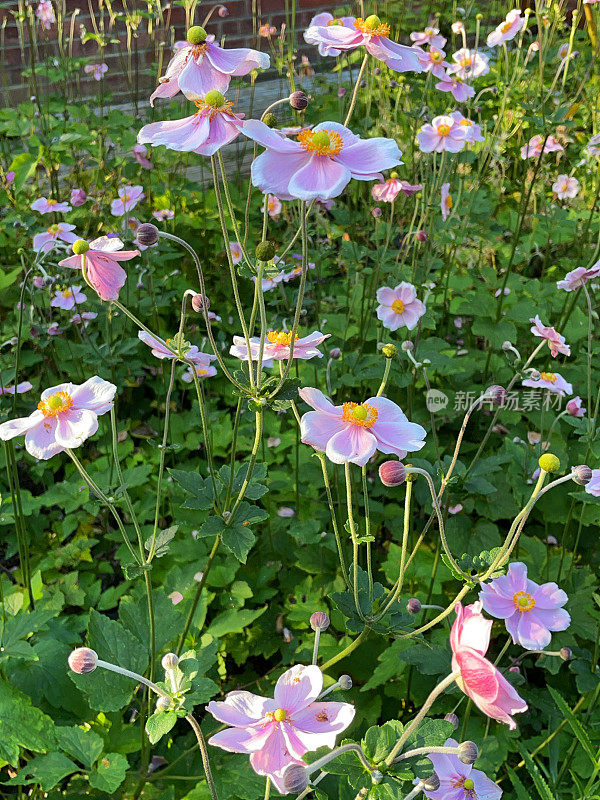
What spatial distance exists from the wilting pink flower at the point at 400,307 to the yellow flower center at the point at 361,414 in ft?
3.67

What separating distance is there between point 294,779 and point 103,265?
2.91 ft

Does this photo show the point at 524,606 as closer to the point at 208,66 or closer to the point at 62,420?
the point at 62,420

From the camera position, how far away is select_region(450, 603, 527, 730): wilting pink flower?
0.83m

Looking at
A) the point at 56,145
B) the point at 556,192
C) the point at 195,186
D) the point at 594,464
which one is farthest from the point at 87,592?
the point at 556,192

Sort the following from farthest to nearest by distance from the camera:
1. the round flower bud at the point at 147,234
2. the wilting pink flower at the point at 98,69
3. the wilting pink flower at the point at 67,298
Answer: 1. the wilting pink flower at the point at 98,69
2. the wilting pink flower at the point at 67,298
3. the round flower bud at the point at 147,234

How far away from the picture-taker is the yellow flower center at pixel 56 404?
4.08 ft

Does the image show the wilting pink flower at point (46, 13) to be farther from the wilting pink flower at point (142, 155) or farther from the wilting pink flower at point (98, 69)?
the wilting pink flower at point (142, 155)

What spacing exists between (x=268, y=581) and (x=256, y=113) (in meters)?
3.66

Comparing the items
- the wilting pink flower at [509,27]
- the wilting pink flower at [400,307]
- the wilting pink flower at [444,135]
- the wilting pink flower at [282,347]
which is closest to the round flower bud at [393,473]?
the wilting pink flower at [282,347]

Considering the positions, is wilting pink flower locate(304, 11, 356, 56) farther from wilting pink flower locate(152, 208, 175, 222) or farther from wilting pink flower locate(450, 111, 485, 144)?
wilting pink flower locate(152, 208, 175, 222)

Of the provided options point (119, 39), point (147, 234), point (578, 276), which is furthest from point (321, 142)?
point (119, 39)

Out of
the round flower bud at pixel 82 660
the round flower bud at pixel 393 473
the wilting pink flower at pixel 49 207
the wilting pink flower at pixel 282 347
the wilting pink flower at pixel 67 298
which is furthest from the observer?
the wilting pink flower at pixel 49 207

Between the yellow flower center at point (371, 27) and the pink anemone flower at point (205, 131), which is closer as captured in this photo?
the pink anemone flower at point (205, 131)

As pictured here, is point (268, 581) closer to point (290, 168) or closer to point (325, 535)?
point (325, 535)
